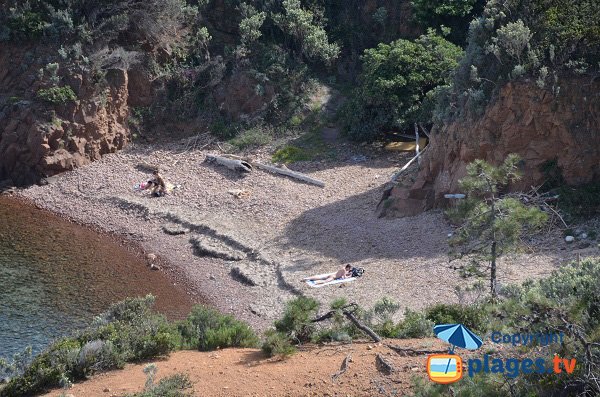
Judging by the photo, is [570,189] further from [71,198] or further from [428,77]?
[71,198]

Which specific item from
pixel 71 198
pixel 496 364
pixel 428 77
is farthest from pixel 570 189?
pixel 71 198

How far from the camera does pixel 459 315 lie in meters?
11.6

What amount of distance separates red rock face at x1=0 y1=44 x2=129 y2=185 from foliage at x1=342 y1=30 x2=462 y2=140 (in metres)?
8.10

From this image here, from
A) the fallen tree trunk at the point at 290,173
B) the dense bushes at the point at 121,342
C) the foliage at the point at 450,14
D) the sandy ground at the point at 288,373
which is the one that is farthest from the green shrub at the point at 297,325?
the foliage at the point at 450,14

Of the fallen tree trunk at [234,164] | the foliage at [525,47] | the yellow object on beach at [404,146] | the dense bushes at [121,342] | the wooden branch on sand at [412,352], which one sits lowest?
the dense bushes at [121,342]

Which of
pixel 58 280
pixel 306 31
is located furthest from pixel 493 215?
pixel 306 31

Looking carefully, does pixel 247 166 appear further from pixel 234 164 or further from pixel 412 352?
pixel 412 352

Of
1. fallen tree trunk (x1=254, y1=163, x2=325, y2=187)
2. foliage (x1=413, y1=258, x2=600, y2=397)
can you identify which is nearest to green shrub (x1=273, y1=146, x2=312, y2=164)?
fallen tree trunk (x1=254, y1=163, x2=325, y2=187)

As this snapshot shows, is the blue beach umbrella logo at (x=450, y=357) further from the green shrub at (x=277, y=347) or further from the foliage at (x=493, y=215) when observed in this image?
the foliage at (x=493, y=215)

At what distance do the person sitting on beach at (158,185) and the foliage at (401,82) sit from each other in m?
5.96

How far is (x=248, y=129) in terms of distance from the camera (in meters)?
26.4

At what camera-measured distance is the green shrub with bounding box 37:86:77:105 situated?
25.5 metres

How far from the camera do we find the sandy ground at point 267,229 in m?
16.5

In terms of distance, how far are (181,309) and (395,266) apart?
4.69 metres
